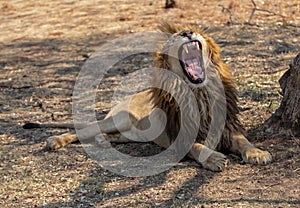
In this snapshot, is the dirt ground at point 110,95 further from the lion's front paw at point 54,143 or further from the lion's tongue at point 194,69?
the lion's tongue at point 194,69

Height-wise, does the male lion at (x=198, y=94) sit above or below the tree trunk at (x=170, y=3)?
above

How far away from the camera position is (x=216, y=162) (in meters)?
4.51

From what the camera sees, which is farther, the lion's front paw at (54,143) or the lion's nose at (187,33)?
the lion's front paw at (54,143)

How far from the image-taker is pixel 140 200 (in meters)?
4.21

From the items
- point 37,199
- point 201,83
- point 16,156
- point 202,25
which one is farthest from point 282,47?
point 37,199

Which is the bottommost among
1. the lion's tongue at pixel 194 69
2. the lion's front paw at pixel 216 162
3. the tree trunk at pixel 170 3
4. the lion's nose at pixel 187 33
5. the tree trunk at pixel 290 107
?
the tree trunk at pixel 170 3

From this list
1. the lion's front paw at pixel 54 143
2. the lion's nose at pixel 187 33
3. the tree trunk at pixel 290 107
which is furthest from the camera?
the lion's front paw at pixel 54 143

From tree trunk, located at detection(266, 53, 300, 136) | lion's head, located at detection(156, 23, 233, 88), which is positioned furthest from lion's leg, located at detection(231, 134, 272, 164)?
lion's head, located at detection(156, 23, 233, 88)

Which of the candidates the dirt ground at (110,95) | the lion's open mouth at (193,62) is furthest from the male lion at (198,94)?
the dirt ground at (110,95)

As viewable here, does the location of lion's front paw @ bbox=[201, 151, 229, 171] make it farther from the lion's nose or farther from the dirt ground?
the lion's nose

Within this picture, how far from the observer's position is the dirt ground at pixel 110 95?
429 cm

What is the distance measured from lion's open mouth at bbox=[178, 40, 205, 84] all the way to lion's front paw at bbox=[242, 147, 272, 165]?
67 centimetres

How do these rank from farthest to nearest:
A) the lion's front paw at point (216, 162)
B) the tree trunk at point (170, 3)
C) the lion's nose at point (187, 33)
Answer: the tree trunk at point (170, 3) < the lion's nose at point (187, 33) < the lion's front paw at point (216, 162)

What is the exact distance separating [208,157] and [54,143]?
5.13 feet
